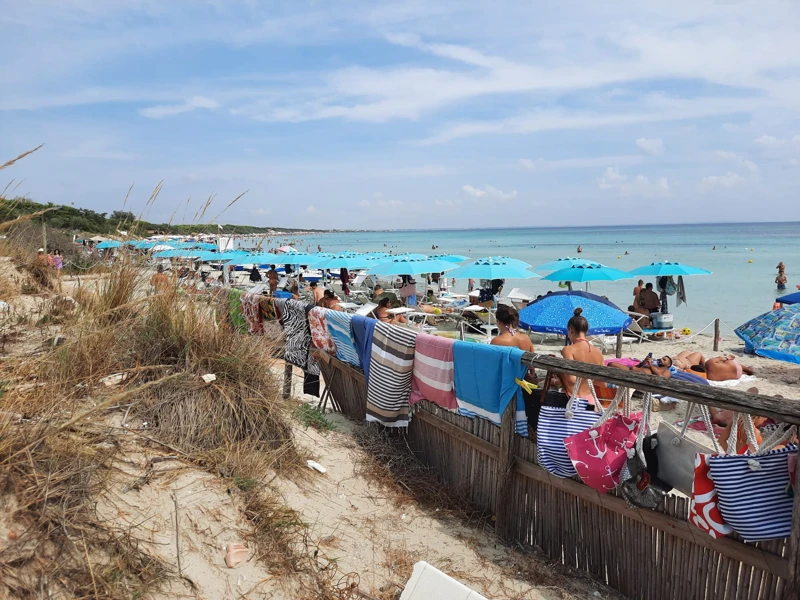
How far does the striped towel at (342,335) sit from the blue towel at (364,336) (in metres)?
0.10

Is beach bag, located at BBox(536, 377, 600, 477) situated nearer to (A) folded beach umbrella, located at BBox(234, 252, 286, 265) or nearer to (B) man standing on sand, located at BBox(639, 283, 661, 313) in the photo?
(B) man standing on sand, located at BBox(639, 283, 661, 313)

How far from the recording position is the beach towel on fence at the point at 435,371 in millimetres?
4238

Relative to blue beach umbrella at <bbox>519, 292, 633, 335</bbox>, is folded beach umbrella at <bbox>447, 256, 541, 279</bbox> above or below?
above

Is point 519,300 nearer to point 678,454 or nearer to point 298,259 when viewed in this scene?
point 298,259

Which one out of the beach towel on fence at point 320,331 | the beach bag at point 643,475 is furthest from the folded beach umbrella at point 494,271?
the beach bag at point 643,475

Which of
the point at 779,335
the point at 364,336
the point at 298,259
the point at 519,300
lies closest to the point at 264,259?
the point at 298,259

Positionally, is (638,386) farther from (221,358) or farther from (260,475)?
(221,358)

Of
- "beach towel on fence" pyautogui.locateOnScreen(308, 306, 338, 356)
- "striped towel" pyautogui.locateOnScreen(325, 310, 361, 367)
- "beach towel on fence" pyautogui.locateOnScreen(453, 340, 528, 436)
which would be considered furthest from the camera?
"beach towel on fence" pyautogui.locateOnScreen(308, 306, 338, 356)

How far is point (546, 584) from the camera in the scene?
136 inches

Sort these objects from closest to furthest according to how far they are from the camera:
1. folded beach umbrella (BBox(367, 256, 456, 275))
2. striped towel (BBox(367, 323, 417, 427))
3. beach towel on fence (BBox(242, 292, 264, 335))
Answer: striped towel (BBox(367, 323, 417, 427)) → beach towel on fence (BBox(242, 292, 264, 335)) → folded beach umbrella (BBox(367, 256, 456, 275))

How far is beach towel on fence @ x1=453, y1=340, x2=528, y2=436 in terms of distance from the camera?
369cm

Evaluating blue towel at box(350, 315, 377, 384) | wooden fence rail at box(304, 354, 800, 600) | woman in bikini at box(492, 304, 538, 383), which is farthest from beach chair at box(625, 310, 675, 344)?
wooden fence rail at box(304, 354, 800, 600)

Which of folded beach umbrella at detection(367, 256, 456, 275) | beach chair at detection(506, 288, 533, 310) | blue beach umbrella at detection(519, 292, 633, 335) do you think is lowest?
beach chair at detection(506, 288, 533, 310)

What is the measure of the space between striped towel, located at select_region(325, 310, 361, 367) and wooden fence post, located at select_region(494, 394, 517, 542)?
2.00 metres
